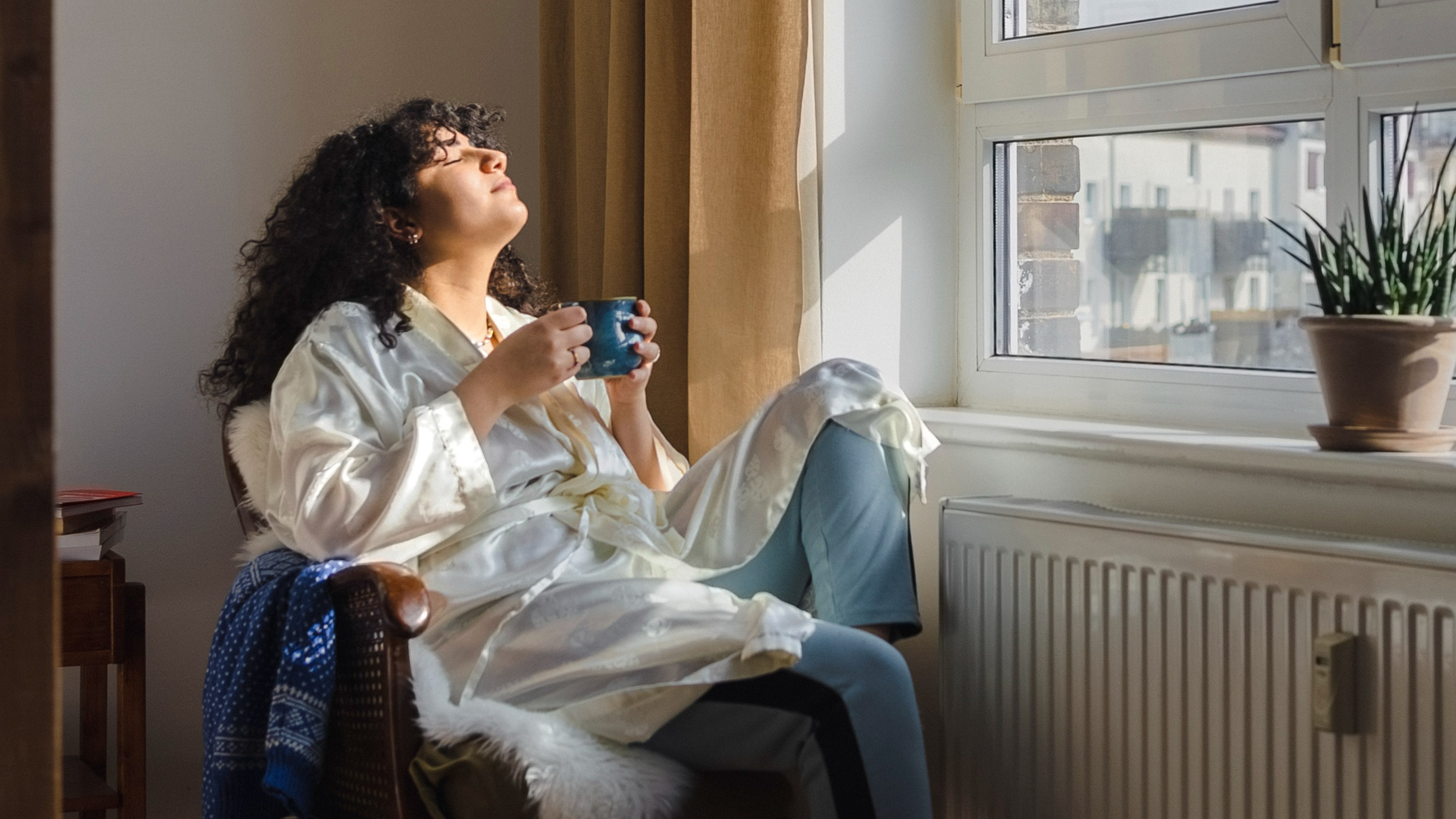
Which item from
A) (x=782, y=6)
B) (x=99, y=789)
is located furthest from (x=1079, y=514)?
(x=99, y=789)

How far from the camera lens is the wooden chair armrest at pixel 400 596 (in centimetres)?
129

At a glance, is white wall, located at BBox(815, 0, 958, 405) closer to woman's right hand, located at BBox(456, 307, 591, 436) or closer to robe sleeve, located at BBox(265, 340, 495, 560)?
woman's right hand, located at BBox(456, 307, 591, 436)

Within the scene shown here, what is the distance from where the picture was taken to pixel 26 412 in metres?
0.51

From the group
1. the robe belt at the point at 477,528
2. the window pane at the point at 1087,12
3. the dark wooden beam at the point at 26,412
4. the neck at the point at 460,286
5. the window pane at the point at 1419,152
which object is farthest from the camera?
the window pane at the point at 1087,12

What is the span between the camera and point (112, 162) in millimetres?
2131

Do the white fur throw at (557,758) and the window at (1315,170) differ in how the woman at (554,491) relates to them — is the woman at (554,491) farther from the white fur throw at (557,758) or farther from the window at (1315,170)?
the window at (1315,170)

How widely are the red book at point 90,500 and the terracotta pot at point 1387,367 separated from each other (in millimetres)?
1610

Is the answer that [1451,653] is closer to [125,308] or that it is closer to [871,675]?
[871,675]

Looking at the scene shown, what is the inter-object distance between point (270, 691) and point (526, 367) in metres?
0.46

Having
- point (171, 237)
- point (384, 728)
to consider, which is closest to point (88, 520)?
point (171, 237)

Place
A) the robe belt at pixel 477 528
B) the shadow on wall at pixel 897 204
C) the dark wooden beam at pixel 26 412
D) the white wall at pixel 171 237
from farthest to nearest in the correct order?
the white wall at pixel 171 237 < the shadow on wall at pixel 897 204 < the robe belt at pixel 477 528 < the dark wooden beam at pixel 26 412

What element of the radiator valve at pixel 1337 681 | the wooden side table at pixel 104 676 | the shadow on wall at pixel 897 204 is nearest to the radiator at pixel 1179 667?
the radiator valve at pixel 1337 681

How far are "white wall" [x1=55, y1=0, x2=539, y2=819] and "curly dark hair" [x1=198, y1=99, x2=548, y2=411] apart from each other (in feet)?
1.48

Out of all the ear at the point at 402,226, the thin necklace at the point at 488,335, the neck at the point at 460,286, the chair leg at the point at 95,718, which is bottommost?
the chair leg at the point at 95,718
